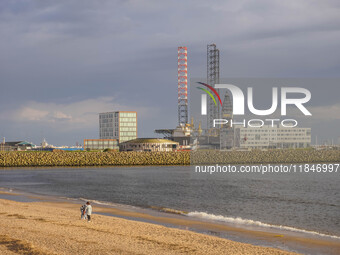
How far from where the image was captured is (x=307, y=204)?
39.0m

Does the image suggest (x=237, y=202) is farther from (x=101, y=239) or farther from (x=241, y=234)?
(x=101, y=239)

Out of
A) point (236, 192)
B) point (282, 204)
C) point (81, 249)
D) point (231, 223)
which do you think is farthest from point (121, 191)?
point (81, 249)

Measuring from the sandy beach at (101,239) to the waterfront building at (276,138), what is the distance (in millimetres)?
122336

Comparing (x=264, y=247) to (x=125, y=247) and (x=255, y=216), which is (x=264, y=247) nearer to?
(x=125, y=247)

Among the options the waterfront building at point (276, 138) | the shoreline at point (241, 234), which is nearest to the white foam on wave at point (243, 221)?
the shoreline at point (241, 234)

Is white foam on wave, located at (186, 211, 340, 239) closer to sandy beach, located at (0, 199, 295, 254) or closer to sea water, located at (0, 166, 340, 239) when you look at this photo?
sea water, located at (0, 166, 340, 239)

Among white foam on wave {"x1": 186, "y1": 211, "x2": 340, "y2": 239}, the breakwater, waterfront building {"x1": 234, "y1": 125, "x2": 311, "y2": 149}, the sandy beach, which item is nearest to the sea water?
white foam on wave {"x1": 186, "y1": 211, "x2": 340, "y2": 239}

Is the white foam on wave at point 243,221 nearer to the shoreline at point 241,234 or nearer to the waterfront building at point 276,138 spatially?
the shoreline at point 241,234

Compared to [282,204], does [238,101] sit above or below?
above

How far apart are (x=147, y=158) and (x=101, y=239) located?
3426 inches

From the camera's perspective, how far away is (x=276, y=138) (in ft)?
465

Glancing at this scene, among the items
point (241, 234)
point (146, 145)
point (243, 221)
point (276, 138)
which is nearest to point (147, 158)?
point (276, 138)

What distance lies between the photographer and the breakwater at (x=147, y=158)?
96.6 meters

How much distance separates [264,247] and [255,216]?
1232 centimetres
